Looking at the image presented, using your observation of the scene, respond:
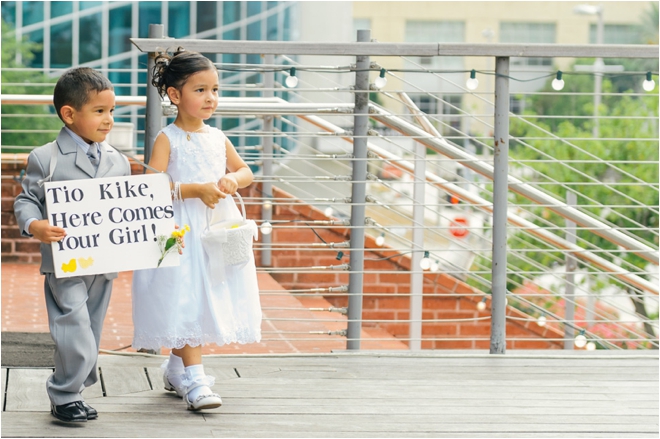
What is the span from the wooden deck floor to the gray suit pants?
0.12m

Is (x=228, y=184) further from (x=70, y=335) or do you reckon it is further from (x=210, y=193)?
(x=70, y=335)

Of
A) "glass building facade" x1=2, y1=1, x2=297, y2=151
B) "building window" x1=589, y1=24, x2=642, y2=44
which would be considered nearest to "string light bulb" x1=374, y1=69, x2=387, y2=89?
"glass building facade" x1=2, y1=1, x2=297, y2=151

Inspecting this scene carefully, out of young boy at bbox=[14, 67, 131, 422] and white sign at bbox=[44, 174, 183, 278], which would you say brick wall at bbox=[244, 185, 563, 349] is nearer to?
white sign at bbox=[44, 174, 183, 278]

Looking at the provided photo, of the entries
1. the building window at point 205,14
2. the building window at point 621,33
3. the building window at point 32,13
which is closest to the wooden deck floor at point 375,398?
the building window at point 32,13

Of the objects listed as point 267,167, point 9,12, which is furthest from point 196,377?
point 9,12

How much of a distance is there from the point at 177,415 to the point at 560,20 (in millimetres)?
58013

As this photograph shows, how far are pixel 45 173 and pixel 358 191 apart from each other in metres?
1.64

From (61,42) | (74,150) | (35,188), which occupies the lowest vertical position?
(35,188)

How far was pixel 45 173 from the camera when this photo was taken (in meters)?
2.86

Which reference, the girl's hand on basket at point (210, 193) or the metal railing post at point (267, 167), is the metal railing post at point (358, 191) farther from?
the metal railing post at point (267, 167)

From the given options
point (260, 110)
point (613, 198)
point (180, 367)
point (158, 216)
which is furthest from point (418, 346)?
point (613, 198)

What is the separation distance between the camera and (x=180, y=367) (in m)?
3.26

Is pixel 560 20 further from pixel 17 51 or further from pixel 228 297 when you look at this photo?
pixel 228 297

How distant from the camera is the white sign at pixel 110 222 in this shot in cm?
284
